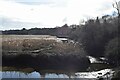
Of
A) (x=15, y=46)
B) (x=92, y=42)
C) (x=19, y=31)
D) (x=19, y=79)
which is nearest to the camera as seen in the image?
(x=19, y=79)

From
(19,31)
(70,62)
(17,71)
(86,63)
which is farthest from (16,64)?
(19,31)

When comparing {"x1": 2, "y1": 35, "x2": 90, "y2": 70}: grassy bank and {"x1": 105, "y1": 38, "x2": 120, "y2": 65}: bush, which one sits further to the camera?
{"x1": 2, "y1": 35, "x2": 90, "y2": 70}: grassy bank

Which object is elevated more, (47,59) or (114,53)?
(114,53)

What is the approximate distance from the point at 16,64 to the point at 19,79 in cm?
676

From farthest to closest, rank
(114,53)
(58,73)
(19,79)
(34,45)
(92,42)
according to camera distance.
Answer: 1. (92,42)
2. (34,45)
3. (114,53)
4. (58,73)
5. (19,79)

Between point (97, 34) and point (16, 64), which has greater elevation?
point (97, 34)

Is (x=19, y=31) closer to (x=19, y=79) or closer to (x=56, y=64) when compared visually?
(x=56, y=64)

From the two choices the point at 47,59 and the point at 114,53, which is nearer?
the point at 114,53

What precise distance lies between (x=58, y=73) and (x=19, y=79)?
168 inches

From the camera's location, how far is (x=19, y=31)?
84.8m

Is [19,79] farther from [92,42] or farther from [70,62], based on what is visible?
[92,42]

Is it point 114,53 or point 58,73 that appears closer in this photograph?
point 58,73

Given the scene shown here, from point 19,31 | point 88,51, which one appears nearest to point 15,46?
point 88,51

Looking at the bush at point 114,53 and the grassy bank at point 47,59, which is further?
the grassy bank at point 47,59
